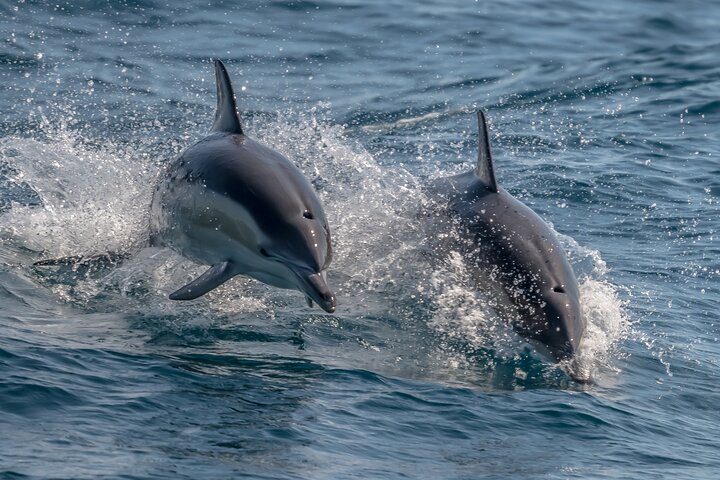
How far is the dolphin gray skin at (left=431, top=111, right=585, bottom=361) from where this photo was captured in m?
9.16

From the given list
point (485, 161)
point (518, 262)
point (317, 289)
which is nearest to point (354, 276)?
point (485, 161)

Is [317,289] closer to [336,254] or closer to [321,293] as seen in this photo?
[321,293]

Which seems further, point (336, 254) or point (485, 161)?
point (336, 254)

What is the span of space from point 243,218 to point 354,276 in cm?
232

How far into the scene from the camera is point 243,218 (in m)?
8.78

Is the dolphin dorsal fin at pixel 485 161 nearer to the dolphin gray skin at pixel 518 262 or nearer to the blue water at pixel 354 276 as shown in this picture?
the dolphin gray skin at pixel 518 262

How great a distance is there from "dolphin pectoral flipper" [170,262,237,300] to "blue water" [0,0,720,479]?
40 cm

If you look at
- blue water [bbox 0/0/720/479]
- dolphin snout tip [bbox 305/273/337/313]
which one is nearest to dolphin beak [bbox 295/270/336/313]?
dolphin snout tip [bbox 305/273/337/313]

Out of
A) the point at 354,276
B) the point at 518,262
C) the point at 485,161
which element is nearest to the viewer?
the point at 518,262

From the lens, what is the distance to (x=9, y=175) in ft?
43.5

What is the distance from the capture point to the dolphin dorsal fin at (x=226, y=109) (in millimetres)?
9891

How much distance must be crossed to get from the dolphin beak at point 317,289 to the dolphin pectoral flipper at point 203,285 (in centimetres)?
65

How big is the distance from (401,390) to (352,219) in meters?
3.62

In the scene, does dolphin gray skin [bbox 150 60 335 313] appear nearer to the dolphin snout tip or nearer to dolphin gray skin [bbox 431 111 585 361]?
the dolphin snout tip
